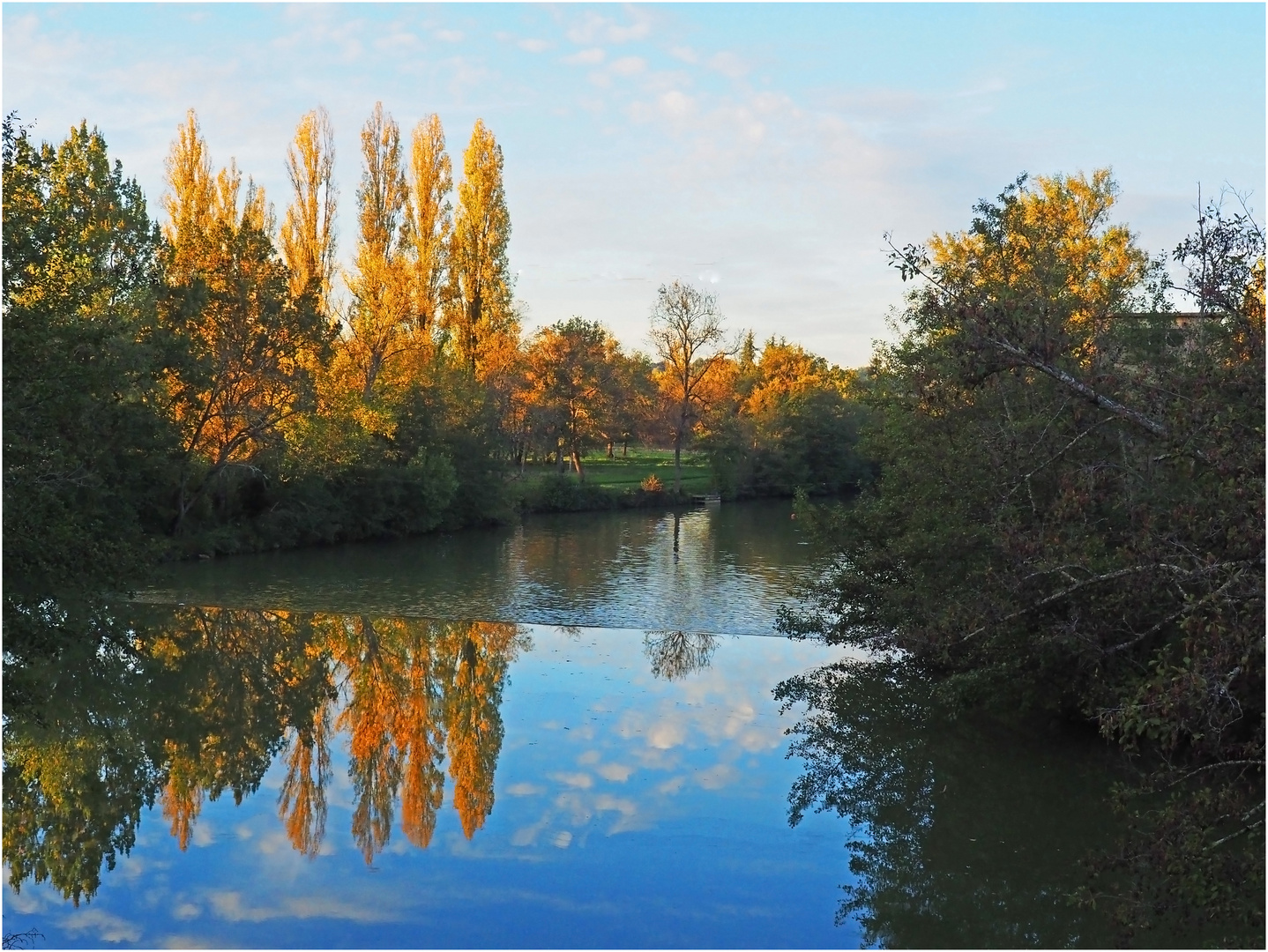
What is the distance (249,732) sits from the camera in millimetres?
14742

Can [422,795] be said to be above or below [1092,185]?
below

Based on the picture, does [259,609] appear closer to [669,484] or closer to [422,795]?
[422,795]

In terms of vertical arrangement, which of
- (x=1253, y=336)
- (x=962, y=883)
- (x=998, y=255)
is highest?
(x=998, y=255)

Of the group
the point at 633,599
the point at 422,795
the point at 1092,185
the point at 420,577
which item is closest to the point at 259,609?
the point at 420,577

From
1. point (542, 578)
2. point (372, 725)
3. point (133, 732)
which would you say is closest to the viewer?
point (133, 732)

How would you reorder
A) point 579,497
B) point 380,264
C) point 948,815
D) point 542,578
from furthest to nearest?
point 579,497
point 380,264
point 542,578
point 948,815

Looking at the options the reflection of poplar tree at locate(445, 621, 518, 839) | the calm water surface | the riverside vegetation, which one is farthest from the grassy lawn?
the calm water surface

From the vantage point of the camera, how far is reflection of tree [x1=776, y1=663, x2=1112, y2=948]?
8898 millimetres

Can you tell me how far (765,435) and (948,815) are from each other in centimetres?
4349

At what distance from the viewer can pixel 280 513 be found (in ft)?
107

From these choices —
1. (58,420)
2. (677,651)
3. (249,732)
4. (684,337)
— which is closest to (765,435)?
(684,337)

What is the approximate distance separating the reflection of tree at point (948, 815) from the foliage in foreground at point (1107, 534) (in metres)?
0.70

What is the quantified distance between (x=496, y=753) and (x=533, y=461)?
44.2 meters

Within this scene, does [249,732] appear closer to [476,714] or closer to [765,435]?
[476,714]
